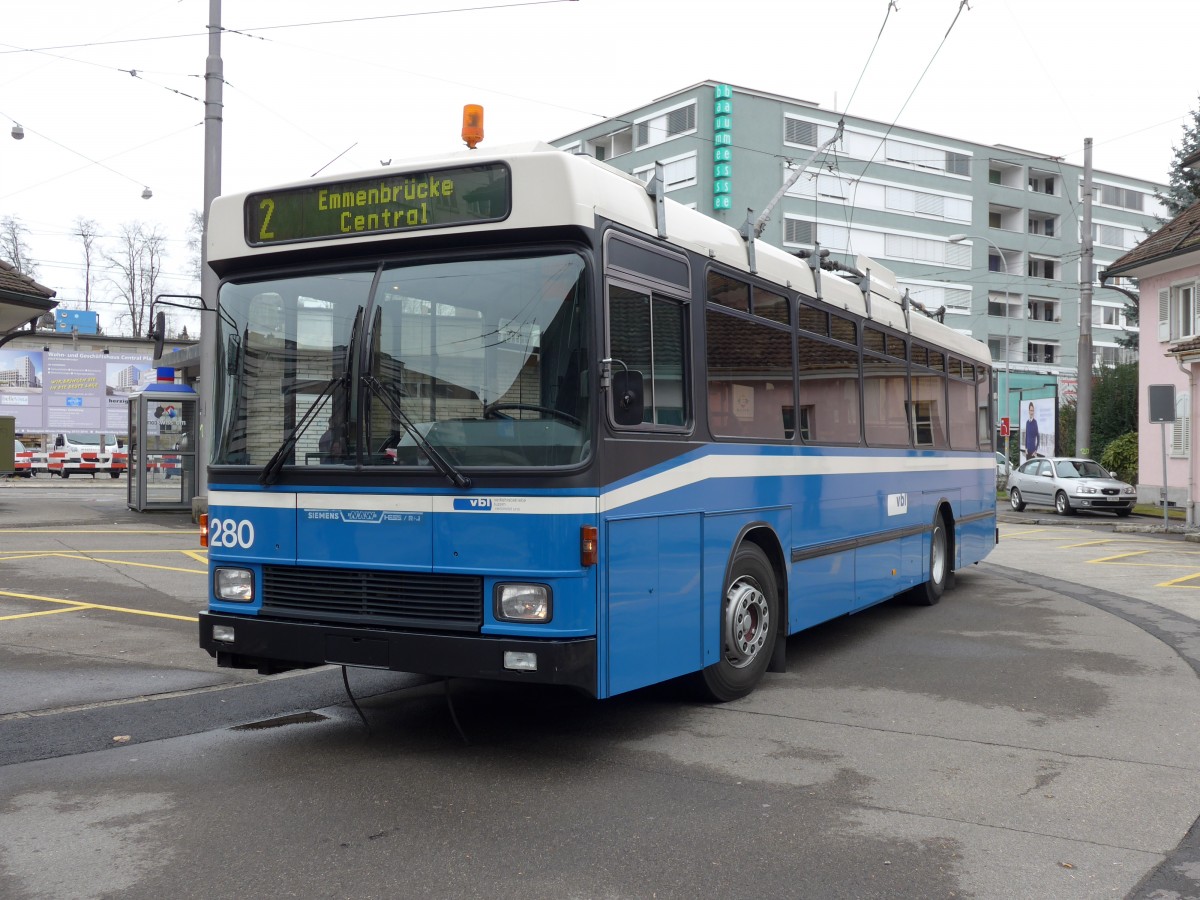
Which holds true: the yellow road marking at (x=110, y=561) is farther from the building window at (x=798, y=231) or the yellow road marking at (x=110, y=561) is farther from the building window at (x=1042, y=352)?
the building window at (x=1042, y=352)

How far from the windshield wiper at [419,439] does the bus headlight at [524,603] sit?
55cm

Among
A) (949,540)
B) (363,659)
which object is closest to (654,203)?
(363,659)

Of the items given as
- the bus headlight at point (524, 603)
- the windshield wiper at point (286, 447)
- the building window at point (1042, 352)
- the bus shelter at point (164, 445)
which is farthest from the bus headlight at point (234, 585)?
the building window at point (1042, 352)

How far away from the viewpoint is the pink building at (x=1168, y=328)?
29312 mm

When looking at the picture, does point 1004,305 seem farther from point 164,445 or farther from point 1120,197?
point 164,445

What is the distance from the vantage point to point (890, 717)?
22.6 ft

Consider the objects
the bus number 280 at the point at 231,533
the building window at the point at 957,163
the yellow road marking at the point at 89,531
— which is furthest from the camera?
the building window at the point at 957,163

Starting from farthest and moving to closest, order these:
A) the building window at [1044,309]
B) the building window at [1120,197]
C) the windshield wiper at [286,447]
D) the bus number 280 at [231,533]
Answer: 1. the building window at [1120,197]
2. the building window at [1044,309]
3. the bus number 280 at [231,533]
4. the windshield wiper at [286,447]

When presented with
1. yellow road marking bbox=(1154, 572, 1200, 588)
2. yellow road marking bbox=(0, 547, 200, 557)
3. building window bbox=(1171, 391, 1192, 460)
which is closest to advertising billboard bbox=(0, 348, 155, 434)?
yellow road marking bbox=(0, 547, 200, 557)

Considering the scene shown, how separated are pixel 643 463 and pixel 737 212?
4752cm

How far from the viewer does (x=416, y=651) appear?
5.43 meters

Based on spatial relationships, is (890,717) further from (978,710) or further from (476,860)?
(476,860)

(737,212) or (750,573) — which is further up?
(737,212)

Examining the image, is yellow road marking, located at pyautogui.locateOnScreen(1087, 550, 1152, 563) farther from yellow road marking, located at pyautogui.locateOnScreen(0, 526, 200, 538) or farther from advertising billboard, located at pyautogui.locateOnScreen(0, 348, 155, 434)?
advertising billboard, located at pyautogui.locateOnScreen(0, 348, 155, 434)
